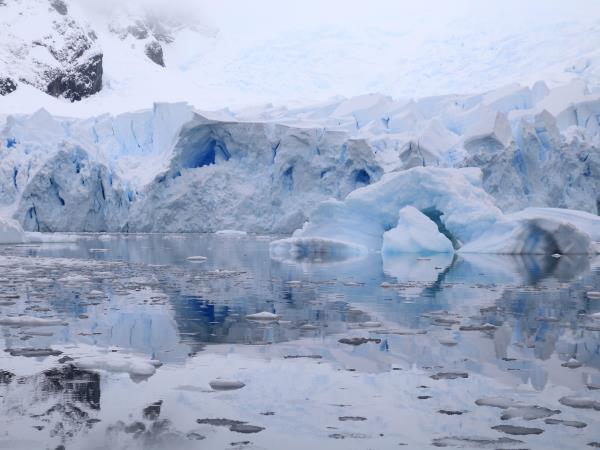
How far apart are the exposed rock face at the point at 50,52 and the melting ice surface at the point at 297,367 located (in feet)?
196

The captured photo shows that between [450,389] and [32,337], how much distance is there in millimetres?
2365

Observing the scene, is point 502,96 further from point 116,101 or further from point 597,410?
point 116,101

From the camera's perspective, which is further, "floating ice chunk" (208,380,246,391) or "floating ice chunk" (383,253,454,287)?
→ "floating ice chunk" (383,253,454,287)

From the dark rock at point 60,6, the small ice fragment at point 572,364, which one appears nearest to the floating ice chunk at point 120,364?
the small ice fragment at point 572,364

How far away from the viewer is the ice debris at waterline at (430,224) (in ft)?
41.8

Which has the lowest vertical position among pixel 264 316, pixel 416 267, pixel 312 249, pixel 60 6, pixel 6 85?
pixel 264 316

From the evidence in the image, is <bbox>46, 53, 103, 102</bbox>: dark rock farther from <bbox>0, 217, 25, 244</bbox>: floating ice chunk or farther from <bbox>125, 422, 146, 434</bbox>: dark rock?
<bbox>125, 422, 146, 434</bbox>: dark rock

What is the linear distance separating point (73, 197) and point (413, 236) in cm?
1410

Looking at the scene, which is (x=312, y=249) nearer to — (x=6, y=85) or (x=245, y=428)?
(x=245, y=428)

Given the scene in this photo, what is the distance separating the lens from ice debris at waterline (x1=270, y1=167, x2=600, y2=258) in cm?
1275

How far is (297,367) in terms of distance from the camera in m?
3.32

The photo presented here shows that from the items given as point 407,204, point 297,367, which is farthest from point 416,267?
point 297,367

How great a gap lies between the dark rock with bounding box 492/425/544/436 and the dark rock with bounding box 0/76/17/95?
59893mm

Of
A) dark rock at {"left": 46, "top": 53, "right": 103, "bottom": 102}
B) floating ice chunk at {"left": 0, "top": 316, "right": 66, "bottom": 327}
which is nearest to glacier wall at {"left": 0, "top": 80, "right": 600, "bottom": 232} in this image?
floating ice chunk at {"left": 0, "top": 316, "right": 66, "bottom": 327}
